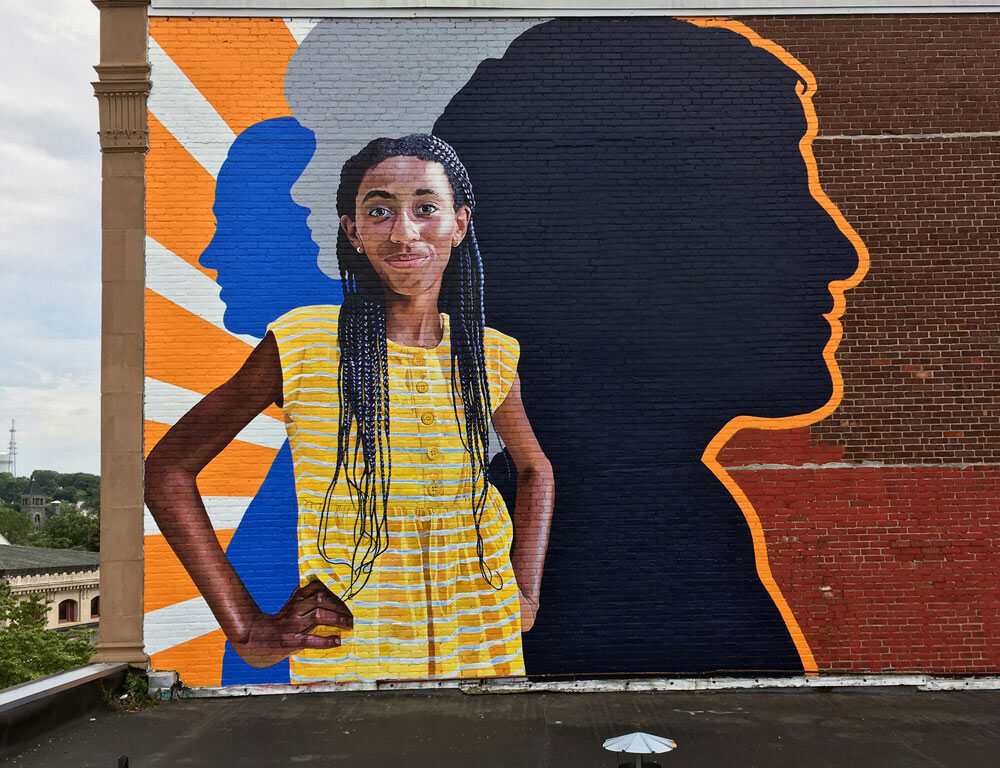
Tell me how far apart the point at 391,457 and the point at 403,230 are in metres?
2.49

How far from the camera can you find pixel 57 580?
4544 centimetres

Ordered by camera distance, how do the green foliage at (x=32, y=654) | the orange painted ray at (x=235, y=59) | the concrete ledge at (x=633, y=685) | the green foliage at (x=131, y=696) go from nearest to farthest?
the green foliage at (x=131, y=696) → the concrete ledge at (x=633, y=685) → the orange painted ray at (x=235, y=59) → the green foliage at (x=32, y=654)

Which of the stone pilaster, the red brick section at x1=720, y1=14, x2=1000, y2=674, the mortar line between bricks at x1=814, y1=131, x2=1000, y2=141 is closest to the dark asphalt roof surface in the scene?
the red brick section at x1=720, y1=14, x2=1000, y2=674

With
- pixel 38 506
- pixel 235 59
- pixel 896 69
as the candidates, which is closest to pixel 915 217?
pixel 896 69

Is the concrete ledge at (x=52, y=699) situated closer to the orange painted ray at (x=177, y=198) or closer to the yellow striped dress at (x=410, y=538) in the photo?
the yellow striped dress at (x=410, y=538)

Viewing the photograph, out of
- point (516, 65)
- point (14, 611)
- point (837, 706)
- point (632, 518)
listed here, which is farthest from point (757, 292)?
point (14, 611)

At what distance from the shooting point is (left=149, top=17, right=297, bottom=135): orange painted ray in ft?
29.2

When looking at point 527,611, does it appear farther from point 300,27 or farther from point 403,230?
point 300,27

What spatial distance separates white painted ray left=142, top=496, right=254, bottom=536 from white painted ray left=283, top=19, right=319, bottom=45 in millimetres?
5126

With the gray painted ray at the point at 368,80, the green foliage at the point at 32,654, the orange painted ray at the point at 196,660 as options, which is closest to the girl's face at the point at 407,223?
the gray painted ray at the point at 368,80

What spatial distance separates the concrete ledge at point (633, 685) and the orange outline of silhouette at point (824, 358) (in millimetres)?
380

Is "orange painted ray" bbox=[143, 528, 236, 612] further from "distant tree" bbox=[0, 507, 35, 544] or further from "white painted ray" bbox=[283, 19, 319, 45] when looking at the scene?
"distant tree" bbox=[0, 507, 35, 544]

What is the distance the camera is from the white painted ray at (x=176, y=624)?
838 centimetres

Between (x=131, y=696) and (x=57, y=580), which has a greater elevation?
(x=131, y=696)
